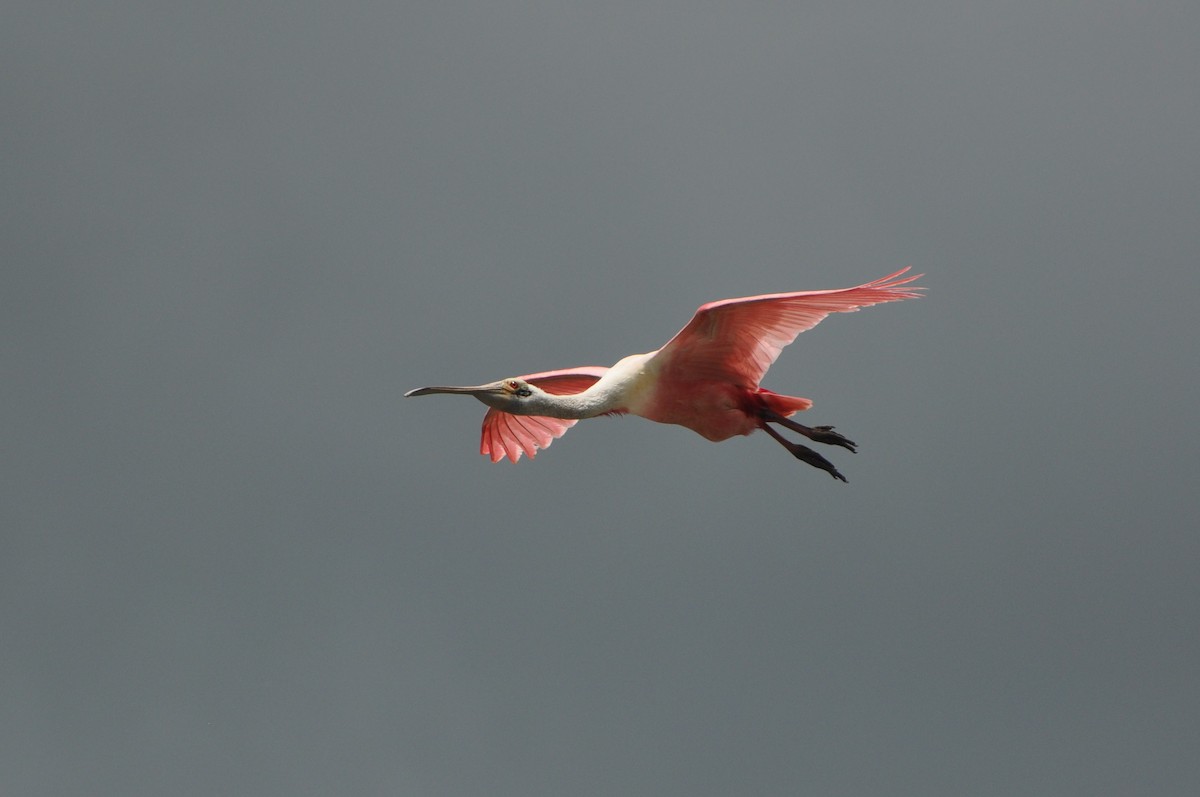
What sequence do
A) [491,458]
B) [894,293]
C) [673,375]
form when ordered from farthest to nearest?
[491,458] < [673,375] < [894,293]

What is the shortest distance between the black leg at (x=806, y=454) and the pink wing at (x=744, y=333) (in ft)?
1.41

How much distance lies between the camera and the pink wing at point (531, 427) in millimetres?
16719

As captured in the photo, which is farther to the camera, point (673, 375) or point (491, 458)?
point (491, 458)

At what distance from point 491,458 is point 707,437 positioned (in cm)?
285

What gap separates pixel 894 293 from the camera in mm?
13758

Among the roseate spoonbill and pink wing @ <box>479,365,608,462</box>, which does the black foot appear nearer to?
the roseate spoonbill

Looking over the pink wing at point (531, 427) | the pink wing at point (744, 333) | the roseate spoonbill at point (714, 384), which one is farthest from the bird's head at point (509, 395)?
the pink wing at point (531, 427)

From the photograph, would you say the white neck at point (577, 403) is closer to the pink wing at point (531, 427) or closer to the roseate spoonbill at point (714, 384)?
the roseate spoonbill at point (714, 384)

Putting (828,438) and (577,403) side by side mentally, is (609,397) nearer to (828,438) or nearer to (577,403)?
(577,403)

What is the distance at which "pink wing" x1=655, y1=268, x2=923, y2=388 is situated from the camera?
14141mm

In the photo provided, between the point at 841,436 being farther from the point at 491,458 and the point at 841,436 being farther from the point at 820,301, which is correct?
the point at 491,458

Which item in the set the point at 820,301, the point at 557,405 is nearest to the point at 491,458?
the point at 557,405

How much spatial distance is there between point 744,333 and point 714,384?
19.0 inches

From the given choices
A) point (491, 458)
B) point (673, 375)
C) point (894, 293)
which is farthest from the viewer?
point (491, 458)
